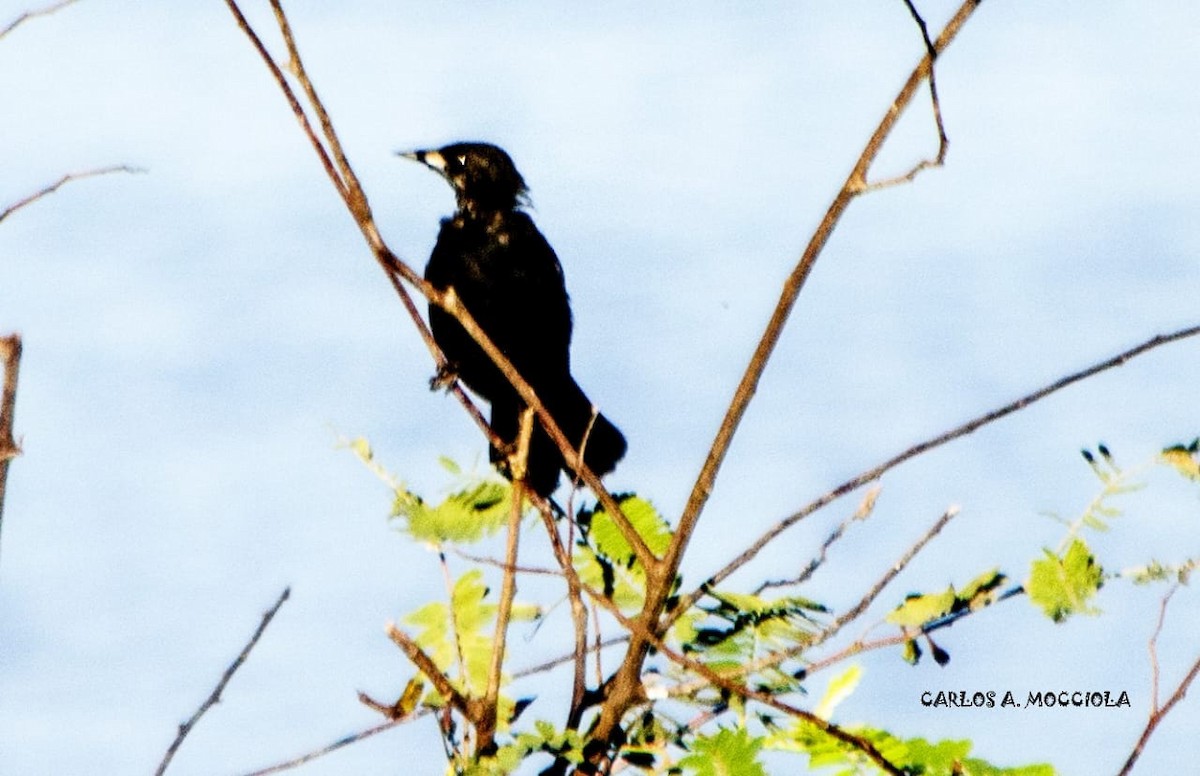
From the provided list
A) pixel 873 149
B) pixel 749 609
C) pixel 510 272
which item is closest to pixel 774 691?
pixel 749 609

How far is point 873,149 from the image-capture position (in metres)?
2.14

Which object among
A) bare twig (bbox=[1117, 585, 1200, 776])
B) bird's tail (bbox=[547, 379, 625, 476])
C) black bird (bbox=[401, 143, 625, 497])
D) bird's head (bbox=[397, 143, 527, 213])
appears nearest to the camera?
bare twig (bbox=[1117, 585, 1200, 776])

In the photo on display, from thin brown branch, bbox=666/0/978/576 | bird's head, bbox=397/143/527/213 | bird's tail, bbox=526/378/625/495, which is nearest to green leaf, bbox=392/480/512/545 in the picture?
thin brown branch, bbox=666/0/978/576

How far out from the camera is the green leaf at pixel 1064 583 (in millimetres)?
2236

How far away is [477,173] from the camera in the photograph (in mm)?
6770

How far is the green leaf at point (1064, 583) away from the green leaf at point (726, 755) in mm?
511

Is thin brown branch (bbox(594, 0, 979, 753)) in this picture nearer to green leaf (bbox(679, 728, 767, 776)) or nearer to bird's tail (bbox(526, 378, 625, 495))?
green leaf (bbox(679, 728, 767, 776))

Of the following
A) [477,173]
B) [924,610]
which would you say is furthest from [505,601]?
[477,173]

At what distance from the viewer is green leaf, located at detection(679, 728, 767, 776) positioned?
2.04 m

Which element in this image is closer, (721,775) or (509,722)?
(721,775)

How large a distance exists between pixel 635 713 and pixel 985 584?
0.59 meters

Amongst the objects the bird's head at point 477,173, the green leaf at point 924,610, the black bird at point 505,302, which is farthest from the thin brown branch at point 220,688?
the bird's head at point 477,173

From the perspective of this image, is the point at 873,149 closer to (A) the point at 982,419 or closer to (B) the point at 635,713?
(A) the point at 982,419

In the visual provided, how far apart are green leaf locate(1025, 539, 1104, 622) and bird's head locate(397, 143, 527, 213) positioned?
4627mm
